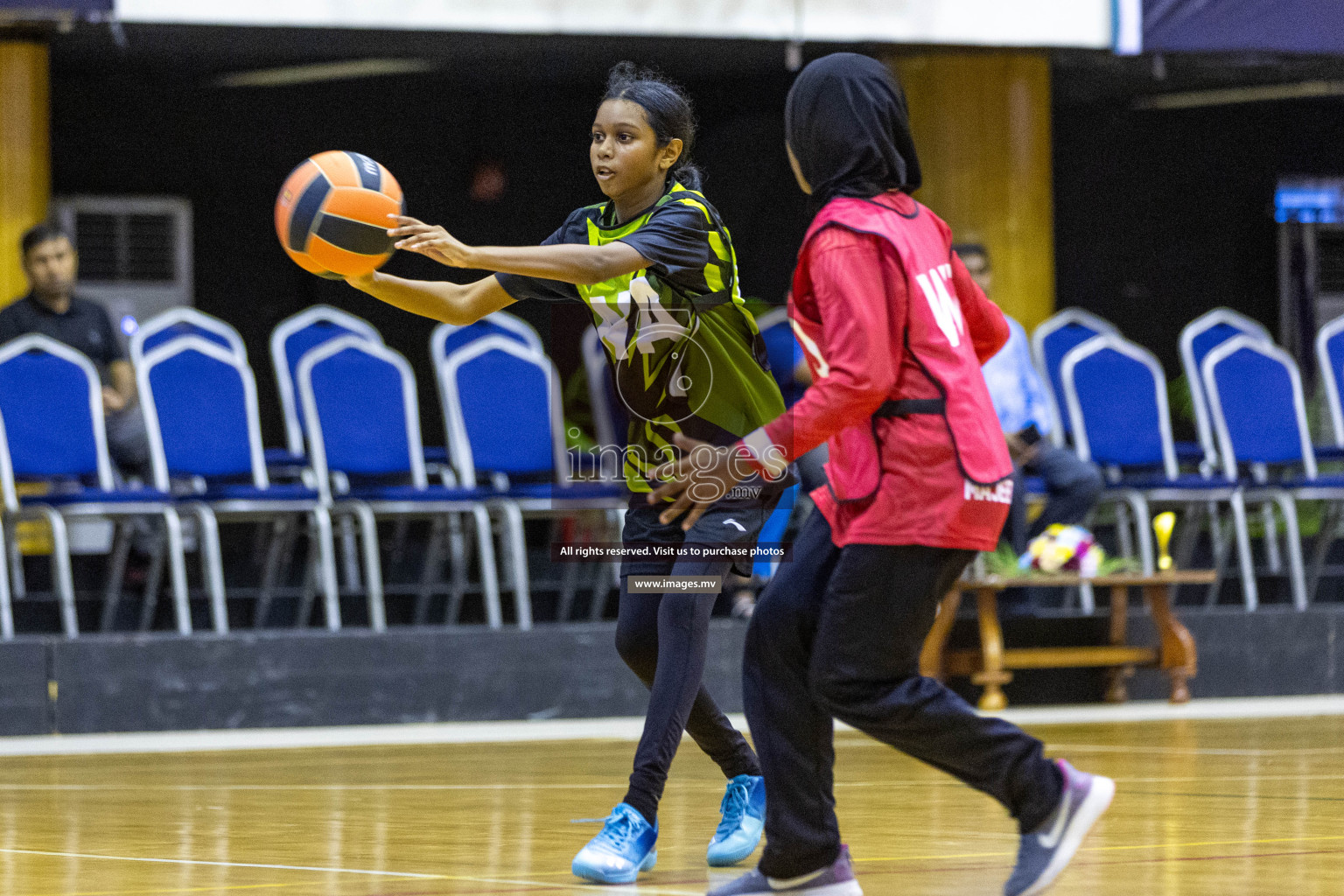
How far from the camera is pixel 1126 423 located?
8133mm

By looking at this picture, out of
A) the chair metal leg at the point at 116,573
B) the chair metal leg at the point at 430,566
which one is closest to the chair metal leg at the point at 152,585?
the chair metal leg at the point at 116,573

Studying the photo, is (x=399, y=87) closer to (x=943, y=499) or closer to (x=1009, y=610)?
(x=1009, y=610)

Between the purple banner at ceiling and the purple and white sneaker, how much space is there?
640 centimetres

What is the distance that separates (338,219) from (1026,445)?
14.3ft

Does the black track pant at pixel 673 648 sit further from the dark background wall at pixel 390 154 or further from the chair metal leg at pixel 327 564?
the dark background wall at pixel 390 154

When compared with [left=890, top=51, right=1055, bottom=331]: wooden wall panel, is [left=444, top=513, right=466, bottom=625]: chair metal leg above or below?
below

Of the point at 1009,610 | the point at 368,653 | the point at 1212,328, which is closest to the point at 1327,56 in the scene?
the point at 1212,328

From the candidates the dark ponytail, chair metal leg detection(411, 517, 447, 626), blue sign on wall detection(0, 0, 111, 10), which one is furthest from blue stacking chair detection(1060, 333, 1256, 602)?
the dark ponytail

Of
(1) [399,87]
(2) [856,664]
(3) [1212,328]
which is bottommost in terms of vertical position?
(2) [856,664]

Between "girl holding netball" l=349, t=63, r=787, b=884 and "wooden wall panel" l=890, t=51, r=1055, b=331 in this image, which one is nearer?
"girl holding netball" l=349, t=63, r=787, b=884

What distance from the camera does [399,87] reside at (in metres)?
12.1

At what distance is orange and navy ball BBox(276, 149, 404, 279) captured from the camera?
3.23m

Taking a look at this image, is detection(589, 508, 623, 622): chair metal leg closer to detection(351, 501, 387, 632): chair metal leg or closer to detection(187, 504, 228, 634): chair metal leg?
detection(351, 501, 387, 632): chair metal leg

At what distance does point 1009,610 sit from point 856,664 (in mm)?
4800
